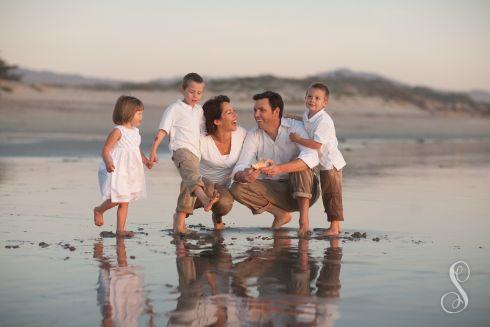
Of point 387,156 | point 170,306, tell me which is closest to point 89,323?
point 170,306

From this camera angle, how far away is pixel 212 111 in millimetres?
8008

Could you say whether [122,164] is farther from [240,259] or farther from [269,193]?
[240,259]

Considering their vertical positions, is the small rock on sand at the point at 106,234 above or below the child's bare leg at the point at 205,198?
below

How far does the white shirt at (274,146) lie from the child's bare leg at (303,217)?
1.28 ft

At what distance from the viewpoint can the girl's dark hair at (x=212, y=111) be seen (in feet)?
26.2

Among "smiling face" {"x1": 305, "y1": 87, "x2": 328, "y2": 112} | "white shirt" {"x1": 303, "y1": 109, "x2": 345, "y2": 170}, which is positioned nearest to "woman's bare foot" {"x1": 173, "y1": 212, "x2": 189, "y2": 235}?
"white shirt" {"x1": 303, "y1": 109, "x2": 345, "y2": 170}

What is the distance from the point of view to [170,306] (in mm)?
4949

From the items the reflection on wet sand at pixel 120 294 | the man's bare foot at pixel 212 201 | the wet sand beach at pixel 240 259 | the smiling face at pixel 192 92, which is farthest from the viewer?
the smiling face at pixel 192 92

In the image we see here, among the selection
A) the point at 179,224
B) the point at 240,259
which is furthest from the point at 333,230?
the point at 240,259

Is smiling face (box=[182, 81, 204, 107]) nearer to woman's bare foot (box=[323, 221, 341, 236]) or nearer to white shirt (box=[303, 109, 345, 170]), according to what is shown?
white shirt (box=[303, 109, 345, 170])

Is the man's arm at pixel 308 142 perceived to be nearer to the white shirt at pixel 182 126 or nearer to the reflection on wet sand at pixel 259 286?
the white shirt at pixel 182 126

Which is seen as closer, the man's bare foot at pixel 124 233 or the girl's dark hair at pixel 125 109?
the man's bare foot at pixel 124 233

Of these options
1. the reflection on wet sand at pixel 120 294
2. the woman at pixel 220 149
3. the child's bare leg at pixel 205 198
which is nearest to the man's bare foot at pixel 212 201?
the child's bare leg at pixel 205 198

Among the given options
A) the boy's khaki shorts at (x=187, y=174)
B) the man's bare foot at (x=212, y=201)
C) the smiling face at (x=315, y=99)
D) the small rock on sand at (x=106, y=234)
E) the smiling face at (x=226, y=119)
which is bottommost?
the small rock on sand at (x=106, y=234)
